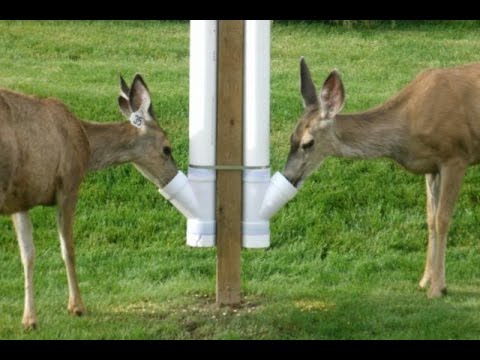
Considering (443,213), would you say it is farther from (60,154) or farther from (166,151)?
(60,154)

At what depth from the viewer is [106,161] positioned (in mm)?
9570

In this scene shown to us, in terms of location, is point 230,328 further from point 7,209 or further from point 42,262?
point 42,262

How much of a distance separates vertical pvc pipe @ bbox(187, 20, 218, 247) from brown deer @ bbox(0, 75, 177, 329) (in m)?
0.43

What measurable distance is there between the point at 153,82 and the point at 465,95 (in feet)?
18.7

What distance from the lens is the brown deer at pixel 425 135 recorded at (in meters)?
9.87

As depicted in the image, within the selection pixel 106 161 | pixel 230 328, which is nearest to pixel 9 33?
pixel 106 161

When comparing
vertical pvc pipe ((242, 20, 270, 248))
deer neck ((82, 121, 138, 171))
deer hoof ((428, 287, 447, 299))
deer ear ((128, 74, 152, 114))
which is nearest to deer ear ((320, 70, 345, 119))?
vertical pvc pipe ((242, 20, 270, 248))

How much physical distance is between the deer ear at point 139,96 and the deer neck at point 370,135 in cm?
159

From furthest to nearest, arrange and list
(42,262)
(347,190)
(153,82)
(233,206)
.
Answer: (153,82), (347,190), (42,262), (233,206)

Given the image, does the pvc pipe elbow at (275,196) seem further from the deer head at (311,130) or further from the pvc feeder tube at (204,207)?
the pvc feeder tube at (204,207)

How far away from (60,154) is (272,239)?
320cm

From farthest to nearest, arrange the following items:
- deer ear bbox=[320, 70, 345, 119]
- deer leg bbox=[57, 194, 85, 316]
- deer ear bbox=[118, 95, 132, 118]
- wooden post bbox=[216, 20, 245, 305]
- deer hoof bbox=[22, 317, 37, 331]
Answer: deer ear bbox=[118, 95, 132, 118], deer ear bbox=[320, 70, 345, 119], wooden post bbox=[216, 20, 245, 305], deer leg bbox=[57, 194, 85, 316], deer hoof bbox=[22, 317, 37, 331]

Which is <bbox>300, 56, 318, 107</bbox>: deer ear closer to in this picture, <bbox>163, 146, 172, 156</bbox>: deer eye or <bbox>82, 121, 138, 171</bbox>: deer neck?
<bbox>163, 146, 172, 156</bbox>: deer eye

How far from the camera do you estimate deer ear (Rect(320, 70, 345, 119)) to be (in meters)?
9.61
